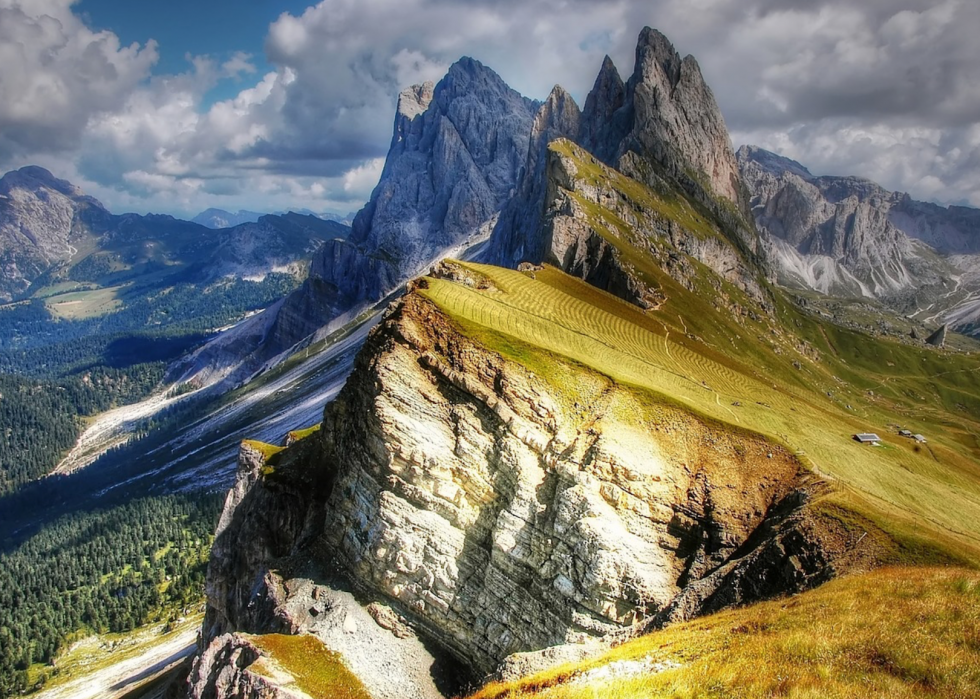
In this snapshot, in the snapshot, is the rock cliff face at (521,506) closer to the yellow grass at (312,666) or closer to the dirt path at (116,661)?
the yellow grass at (312,666)

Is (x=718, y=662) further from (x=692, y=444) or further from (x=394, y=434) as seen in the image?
(x=394, y=434)

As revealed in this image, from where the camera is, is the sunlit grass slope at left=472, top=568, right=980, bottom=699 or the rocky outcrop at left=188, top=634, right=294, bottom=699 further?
the rocky outcrop at left=188, top=634, right=294, bottom=699

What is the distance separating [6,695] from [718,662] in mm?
147592

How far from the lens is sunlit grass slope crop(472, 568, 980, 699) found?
47.6 ft

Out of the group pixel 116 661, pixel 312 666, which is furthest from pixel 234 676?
pixel 116 661

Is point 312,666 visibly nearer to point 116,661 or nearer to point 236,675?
point 236,675

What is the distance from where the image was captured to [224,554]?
5612 cm

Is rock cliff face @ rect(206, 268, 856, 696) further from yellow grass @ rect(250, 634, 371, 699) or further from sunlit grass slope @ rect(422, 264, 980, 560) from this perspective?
sunlit grass slope @ rect(422, 264, 980, 560)

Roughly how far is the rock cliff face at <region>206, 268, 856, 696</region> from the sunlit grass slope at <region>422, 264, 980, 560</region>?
3357mm

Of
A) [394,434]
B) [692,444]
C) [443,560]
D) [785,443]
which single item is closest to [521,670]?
[443,560]

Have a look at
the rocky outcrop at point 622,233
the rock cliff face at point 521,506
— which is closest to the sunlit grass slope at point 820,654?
the rock cliff face at point 521,506

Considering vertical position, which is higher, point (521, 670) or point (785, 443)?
point (785, 443)

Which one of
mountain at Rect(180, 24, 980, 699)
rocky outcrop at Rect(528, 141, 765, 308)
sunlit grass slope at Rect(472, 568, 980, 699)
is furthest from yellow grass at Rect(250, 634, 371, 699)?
rocky outcrop at Rect(528, 141, 765, 308)

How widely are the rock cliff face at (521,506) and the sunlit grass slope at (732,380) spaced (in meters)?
3.36
